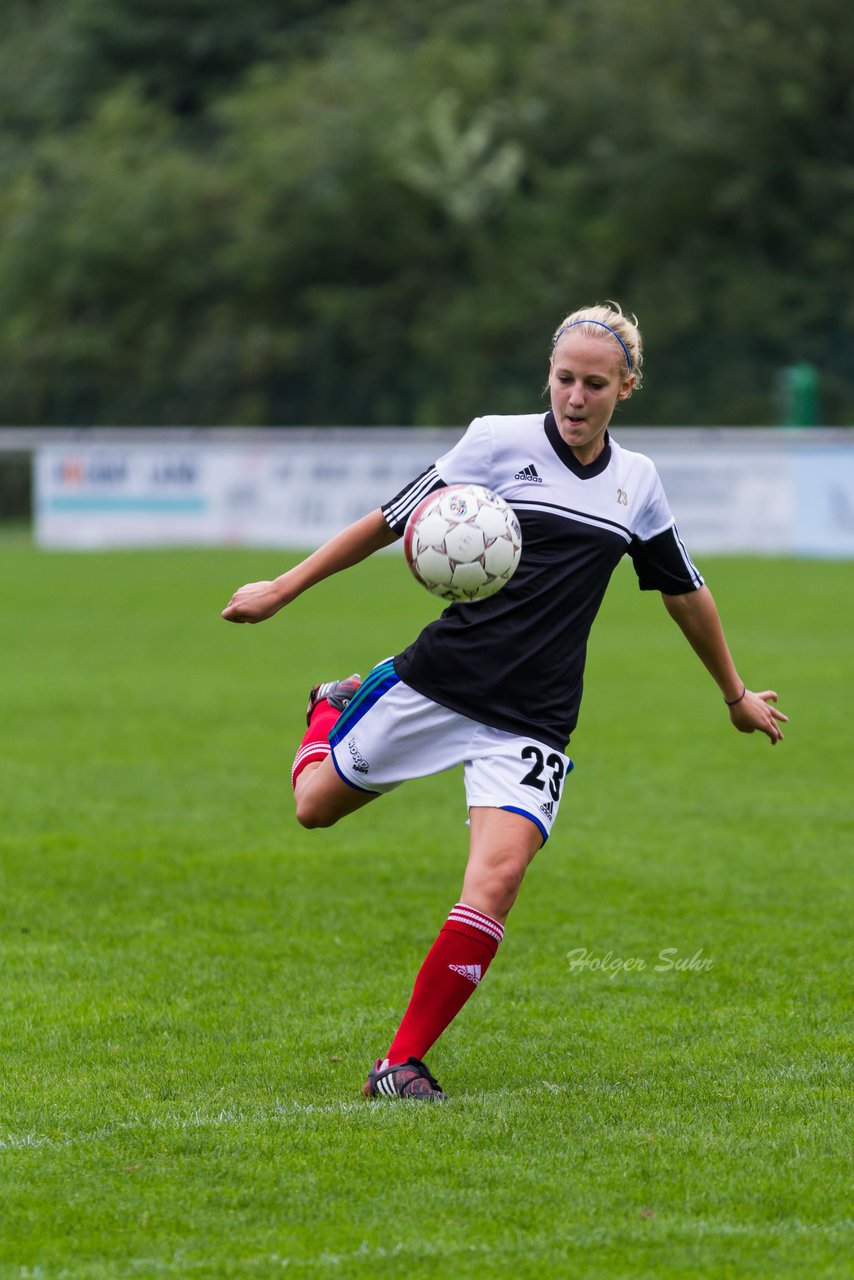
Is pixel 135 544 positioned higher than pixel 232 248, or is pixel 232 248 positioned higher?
pixel 232 248

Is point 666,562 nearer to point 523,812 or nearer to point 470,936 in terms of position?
point 523,812

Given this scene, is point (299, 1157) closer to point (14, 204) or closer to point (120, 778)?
point (120, 778)

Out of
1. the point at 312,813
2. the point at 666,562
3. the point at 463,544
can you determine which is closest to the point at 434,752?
the point at 312,813

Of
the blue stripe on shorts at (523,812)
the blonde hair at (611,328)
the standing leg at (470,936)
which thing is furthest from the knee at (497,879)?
the blonde hair at (611,328)

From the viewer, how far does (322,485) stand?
2462cm

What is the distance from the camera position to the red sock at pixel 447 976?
461 centimetres

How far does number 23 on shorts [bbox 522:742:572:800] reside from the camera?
471cm

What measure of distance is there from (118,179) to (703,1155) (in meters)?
37.8

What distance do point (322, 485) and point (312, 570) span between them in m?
19.9

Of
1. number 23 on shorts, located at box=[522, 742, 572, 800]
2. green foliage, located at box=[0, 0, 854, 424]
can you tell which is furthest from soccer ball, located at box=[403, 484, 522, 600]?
green foliage, located at box=[0, 0, 854, 424]

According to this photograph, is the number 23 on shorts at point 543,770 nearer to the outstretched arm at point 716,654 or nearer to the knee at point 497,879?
the knee at point 497,879

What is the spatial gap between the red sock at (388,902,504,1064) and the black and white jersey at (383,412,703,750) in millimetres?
496

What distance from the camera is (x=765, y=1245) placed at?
3.60 m

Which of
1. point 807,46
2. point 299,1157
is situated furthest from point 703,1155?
point 807,46
